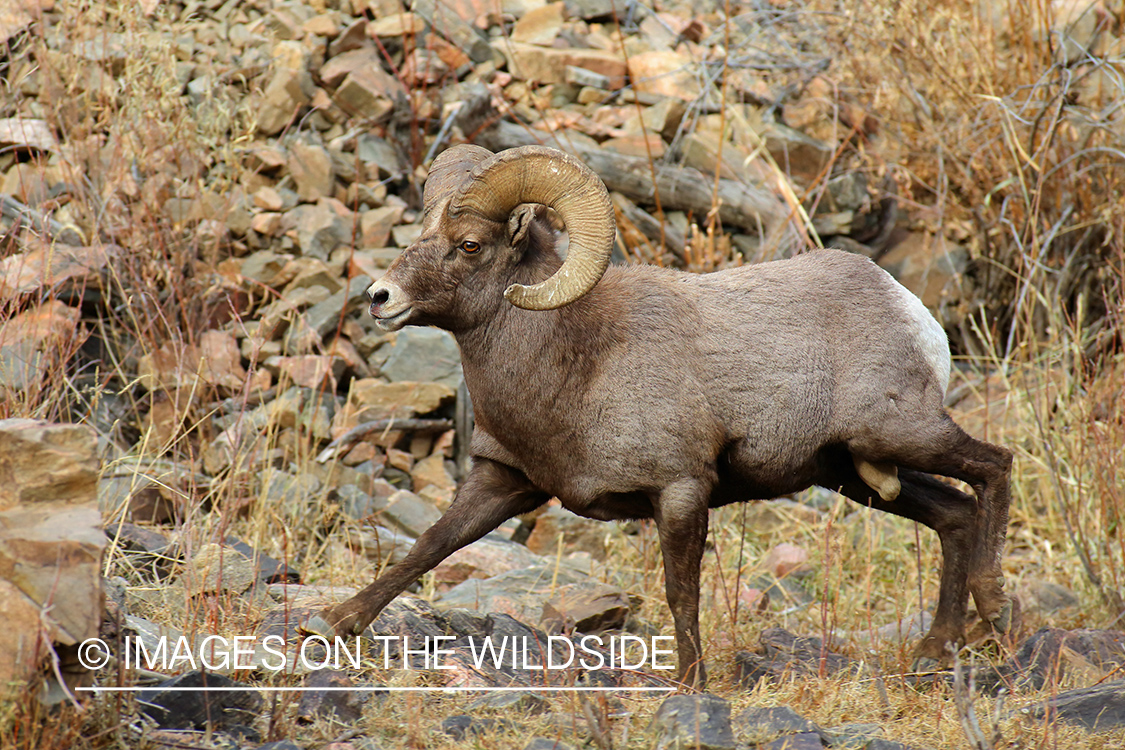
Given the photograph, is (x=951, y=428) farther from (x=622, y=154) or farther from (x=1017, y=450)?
(x=622, y=154)

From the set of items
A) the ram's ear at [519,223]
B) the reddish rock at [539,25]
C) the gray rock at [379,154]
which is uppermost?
the ram's ear at [519,223]

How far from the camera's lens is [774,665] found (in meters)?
5.17

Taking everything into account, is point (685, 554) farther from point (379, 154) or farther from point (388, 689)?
point (379, 154)

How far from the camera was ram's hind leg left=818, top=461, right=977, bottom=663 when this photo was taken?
5352mm

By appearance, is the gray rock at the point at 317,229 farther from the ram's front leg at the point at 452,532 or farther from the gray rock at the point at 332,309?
the ram's front leg at the point at 452,532

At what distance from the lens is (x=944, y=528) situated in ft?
17.8

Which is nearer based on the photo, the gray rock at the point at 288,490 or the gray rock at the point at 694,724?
the gray rock at the point at 694,724

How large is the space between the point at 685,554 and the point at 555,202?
1534mm

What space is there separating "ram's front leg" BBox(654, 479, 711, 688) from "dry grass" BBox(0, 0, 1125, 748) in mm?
219

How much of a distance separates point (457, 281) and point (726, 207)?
16.4 feet

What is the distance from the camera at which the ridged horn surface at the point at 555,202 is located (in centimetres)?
440

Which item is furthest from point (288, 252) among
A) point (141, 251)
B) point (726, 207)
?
point (726, 207)

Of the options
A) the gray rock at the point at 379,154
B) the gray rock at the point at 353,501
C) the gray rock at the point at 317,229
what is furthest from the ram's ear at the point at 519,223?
the gray rock at the point at 379,154

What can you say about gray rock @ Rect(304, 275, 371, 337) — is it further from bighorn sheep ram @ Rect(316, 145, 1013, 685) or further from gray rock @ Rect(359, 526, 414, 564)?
bighorn sheep ram @ Rect(316, 145, 1013, 685)
